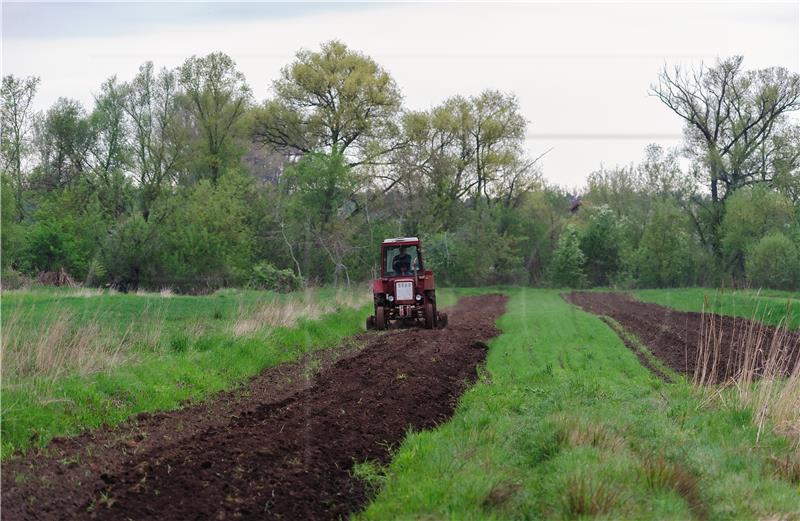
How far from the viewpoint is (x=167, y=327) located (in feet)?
60.5

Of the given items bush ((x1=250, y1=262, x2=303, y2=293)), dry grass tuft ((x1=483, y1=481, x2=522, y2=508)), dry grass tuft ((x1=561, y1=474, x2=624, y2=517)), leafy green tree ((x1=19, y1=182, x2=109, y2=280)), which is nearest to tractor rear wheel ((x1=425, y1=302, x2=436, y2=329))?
dry grass tuft ((x1=483, y1=481, x2=522, y2=508))

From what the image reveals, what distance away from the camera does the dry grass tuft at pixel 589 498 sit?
6367mm

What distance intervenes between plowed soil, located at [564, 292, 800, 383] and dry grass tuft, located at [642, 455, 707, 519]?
12.4 feet

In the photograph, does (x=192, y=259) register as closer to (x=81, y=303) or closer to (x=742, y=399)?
(x=81, y=303)

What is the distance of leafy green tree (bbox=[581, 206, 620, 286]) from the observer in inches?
2459

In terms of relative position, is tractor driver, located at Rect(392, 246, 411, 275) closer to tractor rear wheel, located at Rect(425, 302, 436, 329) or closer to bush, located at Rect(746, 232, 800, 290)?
tractor rear wheel, located at Rect(425, 302, 436, 329)

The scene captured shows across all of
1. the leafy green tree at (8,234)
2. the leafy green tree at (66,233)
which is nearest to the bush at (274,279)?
the leafy green tree at (66,233)

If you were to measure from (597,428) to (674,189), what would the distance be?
54.6 m

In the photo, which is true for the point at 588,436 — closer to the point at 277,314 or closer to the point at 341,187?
the point at 277,314

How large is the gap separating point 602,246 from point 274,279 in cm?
2993

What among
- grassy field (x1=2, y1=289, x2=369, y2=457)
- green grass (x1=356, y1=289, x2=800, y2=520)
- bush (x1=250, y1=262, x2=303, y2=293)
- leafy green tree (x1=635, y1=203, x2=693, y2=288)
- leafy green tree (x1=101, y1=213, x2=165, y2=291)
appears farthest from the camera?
leafy green tree (x1=635, y1=203, x2=693, y2=288)

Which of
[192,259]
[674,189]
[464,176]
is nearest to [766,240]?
[674,189]

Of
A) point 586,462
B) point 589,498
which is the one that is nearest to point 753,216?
point 586,462

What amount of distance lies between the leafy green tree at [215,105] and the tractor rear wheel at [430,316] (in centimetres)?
3437
